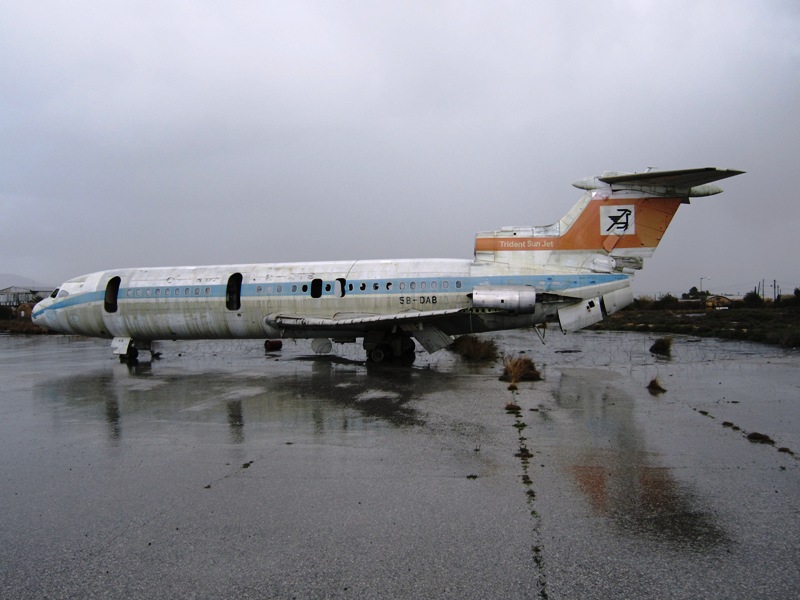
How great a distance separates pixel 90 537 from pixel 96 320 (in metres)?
18.4

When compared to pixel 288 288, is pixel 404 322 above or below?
below

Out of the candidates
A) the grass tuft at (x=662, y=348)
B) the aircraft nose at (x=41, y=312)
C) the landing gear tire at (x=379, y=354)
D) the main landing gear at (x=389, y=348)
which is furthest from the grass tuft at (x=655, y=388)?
the aircraft nose at (x=41, y=312)

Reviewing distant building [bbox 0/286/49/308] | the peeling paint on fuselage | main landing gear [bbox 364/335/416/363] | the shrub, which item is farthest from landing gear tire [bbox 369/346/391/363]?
distant building [bbox 0/286/49/308]

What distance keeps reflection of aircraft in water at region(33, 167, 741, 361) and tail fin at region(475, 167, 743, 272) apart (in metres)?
0.03

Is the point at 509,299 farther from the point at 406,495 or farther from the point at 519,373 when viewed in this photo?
the point at 406,495

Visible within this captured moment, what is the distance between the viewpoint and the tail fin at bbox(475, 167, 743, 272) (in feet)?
55.6

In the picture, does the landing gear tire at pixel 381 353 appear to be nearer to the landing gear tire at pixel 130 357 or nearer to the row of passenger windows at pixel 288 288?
the row of passenger windows at pixel 288 288

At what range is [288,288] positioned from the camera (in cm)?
1933

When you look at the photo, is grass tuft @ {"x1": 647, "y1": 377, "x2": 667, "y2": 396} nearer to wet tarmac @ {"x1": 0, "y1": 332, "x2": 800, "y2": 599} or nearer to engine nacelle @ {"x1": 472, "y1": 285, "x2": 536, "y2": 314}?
wet tarmac @ {"x1": 0, "y1": 332, "x2": 800, "y2": 599}

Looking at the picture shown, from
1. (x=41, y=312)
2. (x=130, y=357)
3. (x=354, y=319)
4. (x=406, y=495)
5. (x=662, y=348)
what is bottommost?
(x=406, y=495)

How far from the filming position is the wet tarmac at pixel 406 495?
170 inches

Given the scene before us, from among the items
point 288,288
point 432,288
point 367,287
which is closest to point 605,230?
point 432,288

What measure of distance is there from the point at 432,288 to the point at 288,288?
17.1 feet

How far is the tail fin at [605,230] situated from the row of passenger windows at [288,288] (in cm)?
199
